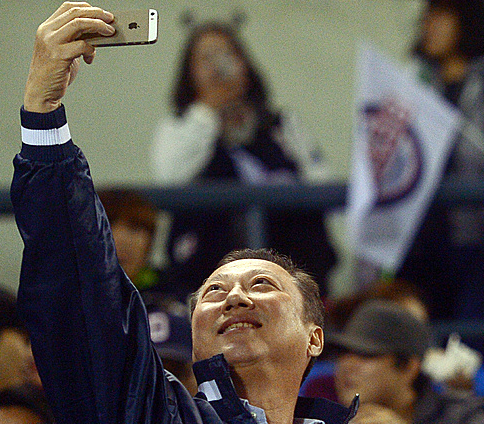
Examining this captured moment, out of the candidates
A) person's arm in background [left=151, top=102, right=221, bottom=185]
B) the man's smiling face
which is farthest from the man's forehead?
person's arm in background [left=151, top=102, right=221, bottom=185]

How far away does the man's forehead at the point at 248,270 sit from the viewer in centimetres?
223

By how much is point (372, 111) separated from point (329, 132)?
144 centimetres

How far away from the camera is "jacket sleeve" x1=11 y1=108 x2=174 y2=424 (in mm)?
1733

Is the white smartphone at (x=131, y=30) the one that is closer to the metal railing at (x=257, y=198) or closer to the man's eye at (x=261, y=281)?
the man's eye at (x=261, y=281)

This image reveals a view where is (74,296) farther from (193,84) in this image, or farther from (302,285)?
(193,84)

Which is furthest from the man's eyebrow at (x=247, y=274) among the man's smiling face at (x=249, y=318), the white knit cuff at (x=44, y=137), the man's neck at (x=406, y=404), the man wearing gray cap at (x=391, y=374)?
the man's neck at (x=406, y=404)

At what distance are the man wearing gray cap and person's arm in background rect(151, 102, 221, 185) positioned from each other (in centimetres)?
134

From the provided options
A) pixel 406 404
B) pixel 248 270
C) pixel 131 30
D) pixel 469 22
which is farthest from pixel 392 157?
pixel 131 30

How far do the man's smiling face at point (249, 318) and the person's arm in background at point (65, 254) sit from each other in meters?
0.34

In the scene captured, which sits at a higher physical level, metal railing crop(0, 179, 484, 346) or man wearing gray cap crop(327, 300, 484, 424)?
metal railing crop(0, 179, 484, 346)

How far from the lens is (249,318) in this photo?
212cm

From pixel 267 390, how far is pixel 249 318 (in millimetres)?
153

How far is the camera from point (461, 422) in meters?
3.29

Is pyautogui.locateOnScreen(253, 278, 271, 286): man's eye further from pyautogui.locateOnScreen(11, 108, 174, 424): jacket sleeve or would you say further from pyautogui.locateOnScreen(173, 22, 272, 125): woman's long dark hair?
pyautogui.locateOnScreen(173, 22, 272, 125): woman's long dark hair
